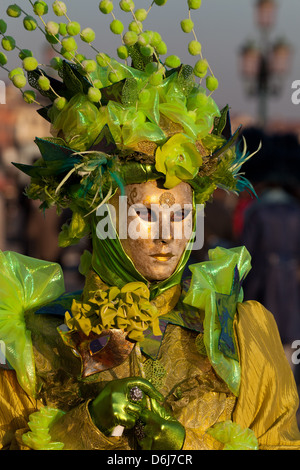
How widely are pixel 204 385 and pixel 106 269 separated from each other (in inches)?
21.0

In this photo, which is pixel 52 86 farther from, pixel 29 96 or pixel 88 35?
pixel 88 35

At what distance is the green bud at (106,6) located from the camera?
2.93 metres

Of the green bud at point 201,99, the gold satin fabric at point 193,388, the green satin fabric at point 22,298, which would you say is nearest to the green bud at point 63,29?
the green bud at point 201,99

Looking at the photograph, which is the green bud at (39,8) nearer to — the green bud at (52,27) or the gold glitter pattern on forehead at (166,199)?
the green bud at (52,27)

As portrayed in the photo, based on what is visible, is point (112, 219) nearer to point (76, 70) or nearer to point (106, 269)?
point (106, 269)

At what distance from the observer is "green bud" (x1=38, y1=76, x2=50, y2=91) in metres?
3.01

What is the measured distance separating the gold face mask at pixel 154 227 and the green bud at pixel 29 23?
2.04 ft

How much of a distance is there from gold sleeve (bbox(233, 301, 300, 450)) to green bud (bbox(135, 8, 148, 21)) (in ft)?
3.67

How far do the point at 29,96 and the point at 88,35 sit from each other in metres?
0.32

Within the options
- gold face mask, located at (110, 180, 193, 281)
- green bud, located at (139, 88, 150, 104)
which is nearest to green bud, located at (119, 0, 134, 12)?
green bud, located at (139, 88, 150, 104)

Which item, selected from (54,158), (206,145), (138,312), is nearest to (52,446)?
(138,312)

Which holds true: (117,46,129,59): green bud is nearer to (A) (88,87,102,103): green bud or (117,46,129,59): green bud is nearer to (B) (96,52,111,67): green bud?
(B) (96,52,111,67): green bud

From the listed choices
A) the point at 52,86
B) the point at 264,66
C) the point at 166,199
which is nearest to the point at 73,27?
the point at 52,86

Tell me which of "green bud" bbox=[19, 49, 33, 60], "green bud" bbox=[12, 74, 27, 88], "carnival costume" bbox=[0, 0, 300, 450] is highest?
"green bud" bbox=[19, 49, 33, 60]
